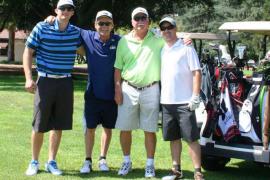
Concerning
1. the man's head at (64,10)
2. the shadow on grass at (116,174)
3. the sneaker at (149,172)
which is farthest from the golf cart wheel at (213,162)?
the man's head at (64,10)

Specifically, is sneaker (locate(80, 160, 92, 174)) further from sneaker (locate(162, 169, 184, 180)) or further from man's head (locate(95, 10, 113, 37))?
man's head (locate(95, 10, 113, 37))

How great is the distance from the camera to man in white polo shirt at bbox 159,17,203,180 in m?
5.63

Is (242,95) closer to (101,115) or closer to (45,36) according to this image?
(101,115)

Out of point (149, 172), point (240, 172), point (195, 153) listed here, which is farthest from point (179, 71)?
point (240, 172)

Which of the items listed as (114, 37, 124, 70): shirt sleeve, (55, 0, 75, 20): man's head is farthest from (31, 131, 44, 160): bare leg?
(55, 0, 75, 20): man's head

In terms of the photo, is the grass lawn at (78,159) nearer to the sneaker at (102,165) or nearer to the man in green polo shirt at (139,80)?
the sneaker at (102,165)

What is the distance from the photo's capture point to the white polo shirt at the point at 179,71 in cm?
564

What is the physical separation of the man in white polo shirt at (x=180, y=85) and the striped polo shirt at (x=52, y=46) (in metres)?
1.05

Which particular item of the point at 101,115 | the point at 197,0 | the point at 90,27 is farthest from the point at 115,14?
the point at 101,115

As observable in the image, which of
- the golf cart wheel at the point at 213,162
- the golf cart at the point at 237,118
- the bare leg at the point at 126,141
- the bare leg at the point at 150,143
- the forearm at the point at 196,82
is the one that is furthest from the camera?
the golf cart wheel at the point at 213,162

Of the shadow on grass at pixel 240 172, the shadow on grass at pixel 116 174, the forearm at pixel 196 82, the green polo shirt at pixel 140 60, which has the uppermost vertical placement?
the green polo shirt at pixel 140 60

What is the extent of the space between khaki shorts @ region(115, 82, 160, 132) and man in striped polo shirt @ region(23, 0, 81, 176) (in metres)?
0.62

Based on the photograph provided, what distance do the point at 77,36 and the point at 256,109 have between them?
2108mm

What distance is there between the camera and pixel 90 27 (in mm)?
23906
